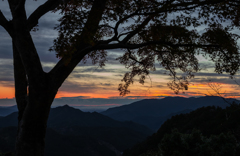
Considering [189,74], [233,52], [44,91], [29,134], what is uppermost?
[233,52]

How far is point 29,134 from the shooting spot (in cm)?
700

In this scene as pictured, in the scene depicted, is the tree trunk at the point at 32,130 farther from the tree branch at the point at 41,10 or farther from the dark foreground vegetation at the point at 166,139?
the dark foreground vegetation at the point at 166,139

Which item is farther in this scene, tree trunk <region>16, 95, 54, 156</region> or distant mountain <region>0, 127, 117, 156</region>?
distant mountain <region>0, 127, 117, 156</region>

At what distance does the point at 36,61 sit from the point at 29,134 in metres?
2.63

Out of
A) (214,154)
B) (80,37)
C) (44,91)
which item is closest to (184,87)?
(214,154)

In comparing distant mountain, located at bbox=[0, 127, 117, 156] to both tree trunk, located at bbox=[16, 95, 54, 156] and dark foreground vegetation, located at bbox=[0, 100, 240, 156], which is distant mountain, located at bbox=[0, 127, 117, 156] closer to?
dark foreground vegetation, located at bbox=[0, 100, 240, 156]

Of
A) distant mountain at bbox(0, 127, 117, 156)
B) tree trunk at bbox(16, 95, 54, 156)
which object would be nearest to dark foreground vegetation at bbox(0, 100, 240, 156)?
distant mountain at bbox(0, 127, 117, 156)

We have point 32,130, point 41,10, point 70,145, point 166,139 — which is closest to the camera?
point 32,130

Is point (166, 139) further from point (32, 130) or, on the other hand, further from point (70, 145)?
point (70, 145)

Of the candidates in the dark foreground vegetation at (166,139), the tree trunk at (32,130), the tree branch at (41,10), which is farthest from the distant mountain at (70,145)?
the tree branch at (41,10)

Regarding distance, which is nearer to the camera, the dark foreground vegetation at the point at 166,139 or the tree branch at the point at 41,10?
the tree branch at the point at 41,10

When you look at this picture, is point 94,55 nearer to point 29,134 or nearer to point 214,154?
point 29,134

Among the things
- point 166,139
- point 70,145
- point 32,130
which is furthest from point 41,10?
point 70,145

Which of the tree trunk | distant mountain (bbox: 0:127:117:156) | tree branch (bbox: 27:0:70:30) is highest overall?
tree branch (bbox: 27:0:70:30)
